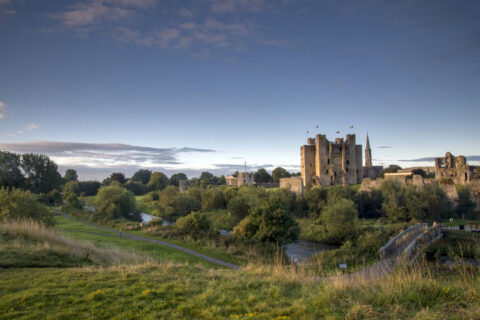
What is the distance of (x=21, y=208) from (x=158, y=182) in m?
74.1

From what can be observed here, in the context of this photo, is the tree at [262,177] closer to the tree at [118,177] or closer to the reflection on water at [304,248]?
the tree at [118,177]

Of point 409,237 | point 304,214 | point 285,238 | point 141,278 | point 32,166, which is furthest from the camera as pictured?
point 32,166

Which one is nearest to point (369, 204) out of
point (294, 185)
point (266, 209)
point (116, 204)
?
point (294, 185)

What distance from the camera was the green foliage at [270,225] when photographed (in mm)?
21484

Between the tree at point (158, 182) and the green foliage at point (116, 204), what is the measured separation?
46.8 metres

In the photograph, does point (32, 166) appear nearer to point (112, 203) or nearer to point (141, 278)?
point (112, 203)

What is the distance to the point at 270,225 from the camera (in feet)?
70.5

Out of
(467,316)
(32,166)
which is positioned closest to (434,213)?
(467,316)

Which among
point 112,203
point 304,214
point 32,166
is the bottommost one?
point 304,214

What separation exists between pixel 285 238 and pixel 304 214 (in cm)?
2026

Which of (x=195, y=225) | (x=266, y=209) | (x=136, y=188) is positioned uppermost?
(x=266, y=209)

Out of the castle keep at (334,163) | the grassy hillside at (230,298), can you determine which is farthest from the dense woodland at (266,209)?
the grassy hillside at (230,298)

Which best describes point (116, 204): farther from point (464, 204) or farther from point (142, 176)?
point (142, 176)

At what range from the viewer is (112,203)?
37.1 meters
